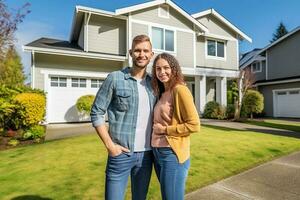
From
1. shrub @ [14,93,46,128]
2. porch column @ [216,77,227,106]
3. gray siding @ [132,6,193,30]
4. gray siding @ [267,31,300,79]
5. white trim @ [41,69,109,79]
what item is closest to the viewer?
shrub @ [14,93,46,128]

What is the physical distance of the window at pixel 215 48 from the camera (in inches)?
731

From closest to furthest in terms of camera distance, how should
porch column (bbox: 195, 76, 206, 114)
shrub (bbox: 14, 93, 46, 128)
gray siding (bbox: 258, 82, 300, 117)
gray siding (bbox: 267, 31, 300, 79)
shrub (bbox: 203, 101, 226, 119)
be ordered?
shrub (bbox: 14, 93, 46, 128) → shrub (bbox: 203, 101, 226, 119) → porch column (bbox: 195, 76, 206, 114) → gray siding (bbox: 267, 31, 300, 79) → gray siding (bbox: 258, 82, 300, 117)

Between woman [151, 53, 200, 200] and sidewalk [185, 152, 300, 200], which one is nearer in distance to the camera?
woman [151, 53, 200, 200]

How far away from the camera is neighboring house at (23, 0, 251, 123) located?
45.2 feet

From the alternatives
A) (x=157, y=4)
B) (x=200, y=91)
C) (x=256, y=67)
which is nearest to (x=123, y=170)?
(x=157, y=4)

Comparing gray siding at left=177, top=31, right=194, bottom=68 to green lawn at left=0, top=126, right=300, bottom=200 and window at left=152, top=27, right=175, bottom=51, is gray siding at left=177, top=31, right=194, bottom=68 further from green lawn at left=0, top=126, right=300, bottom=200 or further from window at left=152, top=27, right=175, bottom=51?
green lawn at left=0, top=126, right=300, bottom=200

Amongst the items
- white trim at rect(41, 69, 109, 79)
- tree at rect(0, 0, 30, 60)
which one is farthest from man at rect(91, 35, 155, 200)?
tree at rect(0, 0, 30, 60)

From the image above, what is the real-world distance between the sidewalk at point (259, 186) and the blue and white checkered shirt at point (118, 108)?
87.6 inches

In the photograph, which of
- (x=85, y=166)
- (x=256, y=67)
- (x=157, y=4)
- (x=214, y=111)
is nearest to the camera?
(x=85, y=166)

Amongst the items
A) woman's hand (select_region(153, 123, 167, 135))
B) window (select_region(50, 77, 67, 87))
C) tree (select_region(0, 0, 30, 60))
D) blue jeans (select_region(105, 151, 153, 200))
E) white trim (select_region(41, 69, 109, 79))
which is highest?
tree (select_region(0, 0, 30, 60))

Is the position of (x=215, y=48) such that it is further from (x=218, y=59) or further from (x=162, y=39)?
(x=162, y=39)

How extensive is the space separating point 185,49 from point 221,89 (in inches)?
170

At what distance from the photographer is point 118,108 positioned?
7.84 feet

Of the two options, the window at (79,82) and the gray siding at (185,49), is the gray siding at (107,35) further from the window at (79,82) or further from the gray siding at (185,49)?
the gray siding at (185,49)
